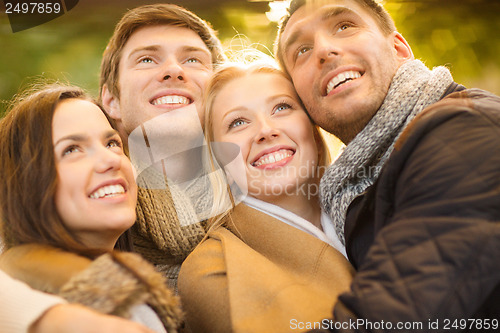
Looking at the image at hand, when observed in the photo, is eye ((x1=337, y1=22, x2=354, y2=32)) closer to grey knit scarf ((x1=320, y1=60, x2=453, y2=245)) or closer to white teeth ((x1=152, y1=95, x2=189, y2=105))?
grey knit scarf ((x1=320, y1=60, x2=453, y2=245))

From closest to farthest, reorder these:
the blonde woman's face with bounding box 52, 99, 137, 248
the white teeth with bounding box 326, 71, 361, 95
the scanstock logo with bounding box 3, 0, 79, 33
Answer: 1. the blonde woman's face with bounding box 52, 99, 137, 248
2. the scanstock logo with bounding box 3, 0, 79, 33
3. the white teeth with bounding box 326, 71, 361, 95

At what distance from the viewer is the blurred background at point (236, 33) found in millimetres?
1007

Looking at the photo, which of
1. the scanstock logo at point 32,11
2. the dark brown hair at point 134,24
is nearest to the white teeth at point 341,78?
the dark brown hair at point 134,24

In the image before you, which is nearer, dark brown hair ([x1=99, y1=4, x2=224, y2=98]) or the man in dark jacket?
the man in dark jacket

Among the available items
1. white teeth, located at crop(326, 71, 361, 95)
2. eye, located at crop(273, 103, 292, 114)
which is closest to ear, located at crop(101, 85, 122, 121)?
eye, located at crop(273, 103, 292, 114)

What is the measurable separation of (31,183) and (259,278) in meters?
0.45

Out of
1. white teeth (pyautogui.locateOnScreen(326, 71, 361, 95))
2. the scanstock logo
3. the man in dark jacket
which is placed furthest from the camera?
white teeth (pyautogui.locateOnScreen(326, 71, 361, 95))

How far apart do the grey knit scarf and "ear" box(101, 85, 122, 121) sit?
1.63 ft

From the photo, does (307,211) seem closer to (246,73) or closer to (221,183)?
(221,183)

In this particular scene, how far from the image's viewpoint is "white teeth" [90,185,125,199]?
0.86 m

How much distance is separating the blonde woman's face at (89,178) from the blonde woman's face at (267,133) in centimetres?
29

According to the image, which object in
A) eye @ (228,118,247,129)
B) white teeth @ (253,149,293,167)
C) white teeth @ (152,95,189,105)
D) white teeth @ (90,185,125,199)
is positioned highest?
white teeth @ (152,95,189,105)

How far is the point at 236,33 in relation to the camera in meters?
1.09

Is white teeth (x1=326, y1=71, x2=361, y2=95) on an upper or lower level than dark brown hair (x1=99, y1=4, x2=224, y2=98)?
lower
